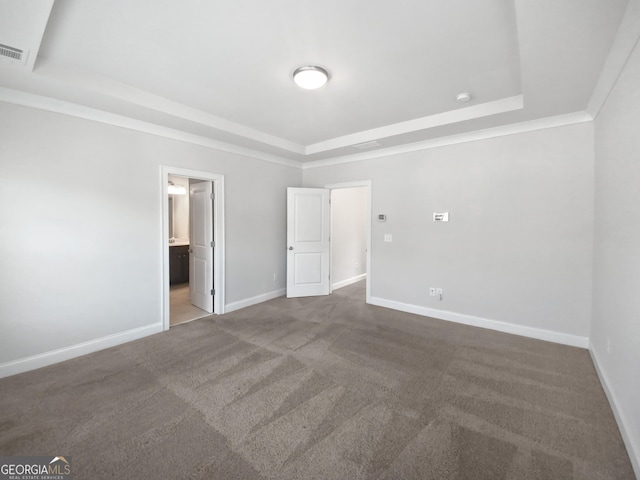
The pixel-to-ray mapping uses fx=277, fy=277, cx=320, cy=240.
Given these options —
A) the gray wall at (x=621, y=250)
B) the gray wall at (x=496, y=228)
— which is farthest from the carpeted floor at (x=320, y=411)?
the gray wall at (x=496, y=228)

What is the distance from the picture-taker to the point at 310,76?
7.90ft

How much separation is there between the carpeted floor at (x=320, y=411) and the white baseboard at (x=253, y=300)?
104 centimetres

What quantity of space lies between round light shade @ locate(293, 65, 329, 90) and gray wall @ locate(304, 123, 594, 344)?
2.27 metres

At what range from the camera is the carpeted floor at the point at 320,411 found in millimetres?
1636

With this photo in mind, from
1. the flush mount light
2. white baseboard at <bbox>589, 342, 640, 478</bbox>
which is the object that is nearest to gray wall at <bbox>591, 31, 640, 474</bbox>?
white baseboard at <bbox>589, 342, 640, 478</bbox>

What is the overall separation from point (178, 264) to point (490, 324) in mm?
5921

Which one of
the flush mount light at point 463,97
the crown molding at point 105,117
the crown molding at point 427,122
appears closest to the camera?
the crown molding at point 105,117

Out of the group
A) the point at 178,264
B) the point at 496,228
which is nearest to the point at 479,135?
the point at 496,228

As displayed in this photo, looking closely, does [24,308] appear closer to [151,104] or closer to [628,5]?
[151,104]

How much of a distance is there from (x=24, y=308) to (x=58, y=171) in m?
1.34

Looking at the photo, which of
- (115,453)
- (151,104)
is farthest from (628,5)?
(115,453)

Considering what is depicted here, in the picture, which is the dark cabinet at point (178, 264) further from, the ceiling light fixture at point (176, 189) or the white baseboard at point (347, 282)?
the white baseboard at point (347, 282)

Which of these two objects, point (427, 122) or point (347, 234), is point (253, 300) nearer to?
point (347, 234)

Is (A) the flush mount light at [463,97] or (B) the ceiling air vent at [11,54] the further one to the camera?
(A) the flush mount light at [463,97]
